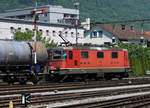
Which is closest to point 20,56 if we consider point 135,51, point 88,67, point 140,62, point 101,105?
point 88,67

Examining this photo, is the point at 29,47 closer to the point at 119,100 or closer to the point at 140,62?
the point at 119,100

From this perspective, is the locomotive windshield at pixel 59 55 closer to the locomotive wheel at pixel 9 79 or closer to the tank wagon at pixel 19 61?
the tank wagon at pixel 19 61

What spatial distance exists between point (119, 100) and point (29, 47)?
1399 centimetres

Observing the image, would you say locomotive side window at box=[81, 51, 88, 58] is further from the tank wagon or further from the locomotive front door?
the tank wagon

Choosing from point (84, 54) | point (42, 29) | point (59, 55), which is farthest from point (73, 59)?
point (42, 29)

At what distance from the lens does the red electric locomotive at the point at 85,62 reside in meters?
33.4

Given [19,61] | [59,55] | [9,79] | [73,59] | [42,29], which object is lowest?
[9,79]

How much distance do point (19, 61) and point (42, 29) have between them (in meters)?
44.6

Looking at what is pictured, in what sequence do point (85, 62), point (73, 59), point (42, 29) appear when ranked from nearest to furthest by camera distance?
1. point (73, 59)
2. point (85, 62)
3. point (42, 29)

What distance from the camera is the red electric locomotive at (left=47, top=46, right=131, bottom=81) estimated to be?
A: 110ft

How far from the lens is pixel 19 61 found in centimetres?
2978

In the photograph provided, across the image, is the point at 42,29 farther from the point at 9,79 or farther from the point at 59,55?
the point at 9,79

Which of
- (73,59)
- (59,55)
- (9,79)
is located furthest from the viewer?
(73,59)

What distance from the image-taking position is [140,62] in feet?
183
